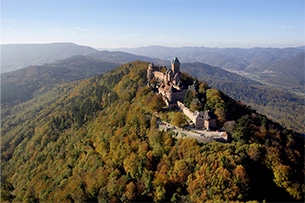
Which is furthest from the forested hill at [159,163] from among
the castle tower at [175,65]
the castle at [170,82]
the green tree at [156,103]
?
the castle tower at [175,65]

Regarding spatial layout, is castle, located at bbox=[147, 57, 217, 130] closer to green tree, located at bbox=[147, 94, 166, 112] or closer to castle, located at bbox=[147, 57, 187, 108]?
castle, located at bbox=[147, 57, 187, 108]

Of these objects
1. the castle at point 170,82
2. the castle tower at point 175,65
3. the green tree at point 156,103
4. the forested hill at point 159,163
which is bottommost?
the forested hill at point 159,163

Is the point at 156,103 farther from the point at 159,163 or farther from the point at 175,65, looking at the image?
the point at 159,163

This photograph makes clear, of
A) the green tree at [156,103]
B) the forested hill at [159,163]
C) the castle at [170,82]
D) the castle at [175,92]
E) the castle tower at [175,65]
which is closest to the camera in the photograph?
the forested hill at [159,163]

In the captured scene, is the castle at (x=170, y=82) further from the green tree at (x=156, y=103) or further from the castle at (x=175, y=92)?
the green tree at (x=156, y=103)

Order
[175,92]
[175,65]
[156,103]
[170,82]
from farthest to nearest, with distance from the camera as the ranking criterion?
[175,65] < [170,82] < [175,92] < [156,103]

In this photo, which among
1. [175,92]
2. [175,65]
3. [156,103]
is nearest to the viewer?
[156,103]

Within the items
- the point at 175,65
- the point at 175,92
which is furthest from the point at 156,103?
the point at 175,65
